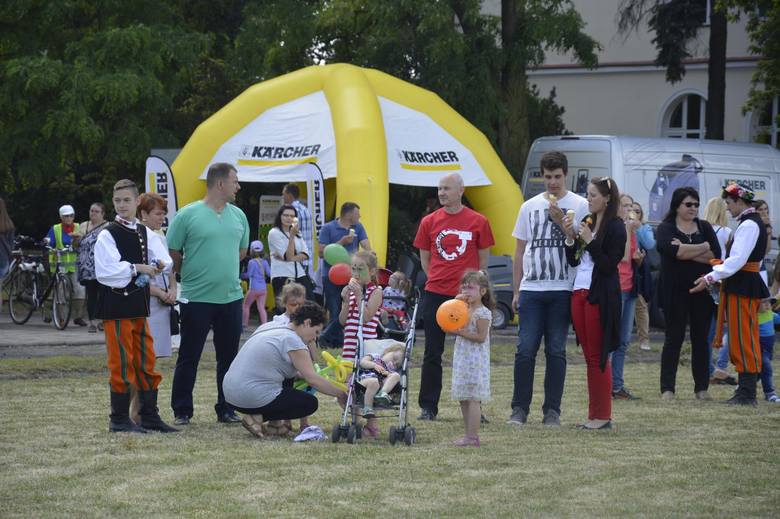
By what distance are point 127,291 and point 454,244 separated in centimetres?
252

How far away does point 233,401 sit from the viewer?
31.6ft

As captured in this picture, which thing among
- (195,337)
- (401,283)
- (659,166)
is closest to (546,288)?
(401,283)

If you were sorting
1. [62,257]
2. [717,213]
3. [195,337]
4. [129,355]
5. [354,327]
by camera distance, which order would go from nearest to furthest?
[129,355], [195,337], [354,327], [717,213], [62,257]

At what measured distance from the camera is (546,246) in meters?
10.4

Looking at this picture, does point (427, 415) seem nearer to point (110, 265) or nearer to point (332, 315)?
point (110, 265)

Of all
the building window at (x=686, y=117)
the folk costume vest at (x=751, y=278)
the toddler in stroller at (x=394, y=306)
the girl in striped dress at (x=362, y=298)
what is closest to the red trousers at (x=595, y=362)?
the girl in striped dress at (x=362, y=298)

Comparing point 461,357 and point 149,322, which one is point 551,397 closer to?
point 461,357

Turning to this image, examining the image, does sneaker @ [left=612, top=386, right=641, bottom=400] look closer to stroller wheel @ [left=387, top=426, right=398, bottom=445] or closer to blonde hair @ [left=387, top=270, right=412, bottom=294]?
blonde hair @ [left=387, top=270, right=412, bottom=294]

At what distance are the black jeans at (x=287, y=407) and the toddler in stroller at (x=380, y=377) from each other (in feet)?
1.30

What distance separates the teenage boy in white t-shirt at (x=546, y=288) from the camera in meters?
10.4

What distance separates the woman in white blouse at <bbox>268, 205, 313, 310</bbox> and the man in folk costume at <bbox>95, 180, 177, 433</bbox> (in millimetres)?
6700

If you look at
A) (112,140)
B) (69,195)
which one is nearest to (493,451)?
(112,140)

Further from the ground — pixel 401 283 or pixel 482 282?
pixel 482 282

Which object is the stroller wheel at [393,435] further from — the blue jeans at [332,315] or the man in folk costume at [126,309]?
the blue jeans at [332,315]
